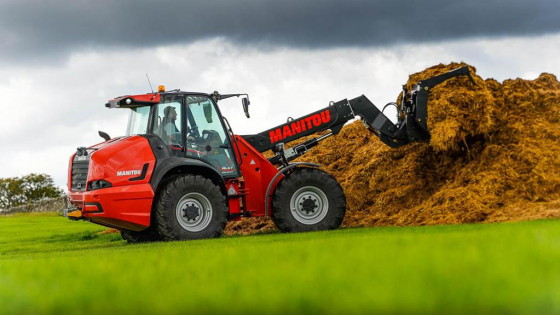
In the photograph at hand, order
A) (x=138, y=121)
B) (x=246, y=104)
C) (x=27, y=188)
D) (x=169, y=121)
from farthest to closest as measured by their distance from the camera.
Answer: (x=27, y=188) → (x=138, y=121) → (x=169, y=121) → (x=246, y=104)

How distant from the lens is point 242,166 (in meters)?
12.6

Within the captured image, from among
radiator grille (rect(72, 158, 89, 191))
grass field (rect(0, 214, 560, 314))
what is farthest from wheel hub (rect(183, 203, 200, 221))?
grass field (rect(0, 214, 560, 314))

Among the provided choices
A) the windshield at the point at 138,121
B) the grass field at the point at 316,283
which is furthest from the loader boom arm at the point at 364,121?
the grass field at the point at 316,283

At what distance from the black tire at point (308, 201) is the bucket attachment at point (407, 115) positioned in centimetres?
190

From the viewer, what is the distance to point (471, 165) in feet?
44.1

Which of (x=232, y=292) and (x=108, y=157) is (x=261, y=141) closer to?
(x=108, y=157)

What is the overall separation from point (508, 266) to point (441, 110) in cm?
885

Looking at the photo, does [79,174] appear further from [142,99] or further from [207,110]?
[207,110]

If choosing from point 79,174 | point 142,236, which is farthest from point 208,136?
point 142,236

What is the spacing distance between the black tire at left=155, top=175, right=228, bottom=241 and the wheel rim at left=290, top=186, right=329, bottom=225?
154 cm

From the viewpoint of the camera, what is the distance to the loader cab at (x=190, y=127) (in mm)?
11836

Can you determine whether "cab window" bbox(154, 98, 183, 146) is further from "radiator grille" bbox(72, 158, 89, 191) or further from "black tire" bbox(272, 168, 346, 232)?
"black tire" bbox(272, 168, 346, 232)

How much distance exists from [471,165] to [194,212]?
5.83 meters

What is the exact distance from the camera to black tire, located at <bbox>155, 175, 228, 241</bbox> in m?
11.3
